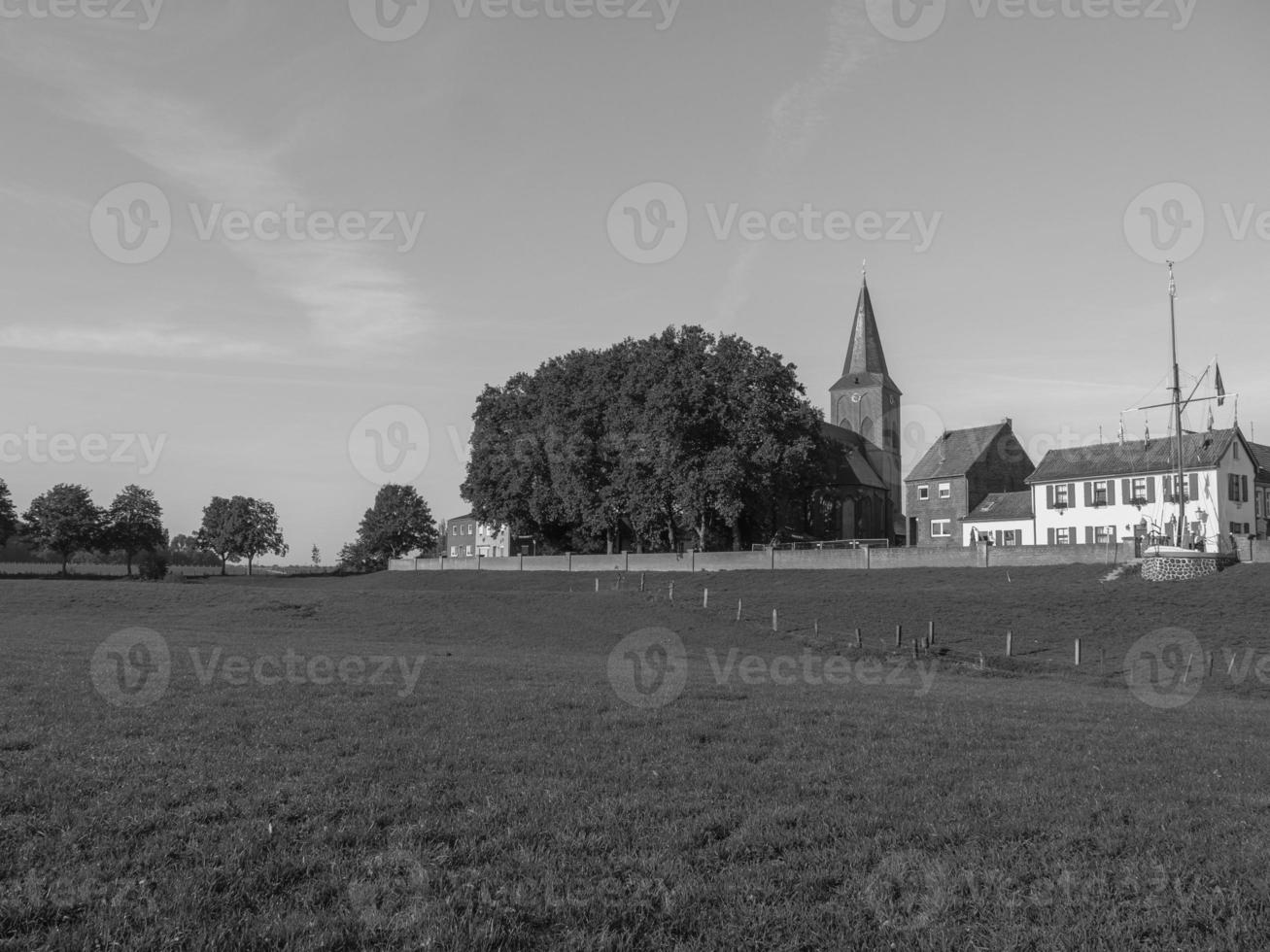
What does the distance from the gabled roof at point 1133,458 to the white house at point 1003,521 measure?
4.12 metres

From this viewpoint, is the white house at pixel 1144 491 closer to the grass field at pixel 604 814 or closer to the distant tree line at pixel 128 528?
the grass field at pixel 604 814

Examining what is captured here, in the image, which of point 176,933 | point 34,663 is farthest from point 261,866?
point 34,663

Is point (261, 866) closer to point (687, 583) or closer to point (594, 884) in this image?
point (594, 884)

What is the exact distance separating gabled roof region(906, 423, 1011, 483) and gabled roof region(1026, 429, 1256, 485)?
13304 millimetres

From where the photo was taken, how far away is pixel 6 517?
406ft

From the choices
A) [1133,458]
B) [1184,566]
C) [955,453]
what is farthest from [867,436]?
[1184,566]

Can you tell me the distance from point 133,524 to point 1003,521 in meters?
110

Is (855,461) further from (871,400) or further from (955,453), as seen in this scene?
(955,453)

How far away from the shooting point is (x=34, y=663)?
20.6 meters

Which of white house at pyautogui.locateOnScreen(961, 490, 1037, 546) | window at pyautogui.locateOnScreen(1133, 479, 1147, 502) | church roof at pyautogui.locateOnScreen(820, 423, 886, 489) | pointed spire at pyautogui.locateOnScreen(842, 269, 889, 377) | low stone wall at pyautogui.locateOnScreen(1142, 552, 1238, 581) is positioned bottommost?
low stone wall at pyautogui.locateOnScreen(1142, 552, 1238, 581)

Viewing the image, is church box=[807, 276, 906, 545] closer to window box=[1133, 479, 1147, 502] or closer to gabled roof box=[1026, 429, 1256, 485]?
gabled roof box=[1026, 429, 1256, 485]

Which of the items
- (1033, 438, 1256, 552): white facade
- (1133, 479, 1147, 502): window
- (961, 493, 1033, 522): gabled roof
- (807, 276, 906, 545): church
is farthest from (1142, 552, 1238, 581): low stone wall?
(807, 276, 906, 545): church

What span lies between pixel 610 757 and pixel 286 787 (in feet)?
12.0

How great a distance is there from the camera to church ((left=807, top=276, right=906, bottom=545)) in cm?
11244
